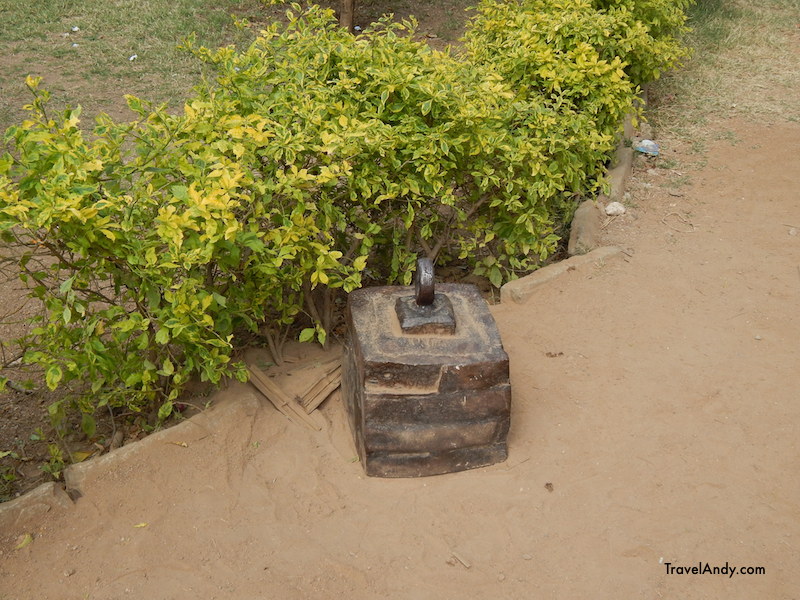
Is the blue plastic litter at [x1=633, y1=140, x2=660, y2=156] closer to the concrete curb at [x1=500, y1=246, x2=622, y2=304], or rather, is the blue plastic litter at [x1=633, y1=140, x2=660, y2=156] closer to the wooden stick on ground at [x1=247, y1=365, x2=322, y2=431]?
the concrete curb at [x1=500, y1=246, x2=622, y2=304]

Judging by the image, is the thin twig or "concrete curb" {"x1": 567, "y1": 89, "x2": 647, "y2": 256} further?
the thin twig

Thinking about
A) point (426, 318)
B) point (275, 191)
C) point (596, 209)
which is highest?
point (275, 191)

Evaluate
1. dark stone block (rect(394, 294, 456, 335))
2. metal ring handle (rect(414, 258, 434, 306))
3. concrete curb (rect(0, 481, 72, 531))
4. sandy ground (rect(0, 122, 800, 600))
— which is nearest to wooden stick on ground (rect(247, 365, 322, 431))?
sandy ground (rect(0, 122, 800, 600))

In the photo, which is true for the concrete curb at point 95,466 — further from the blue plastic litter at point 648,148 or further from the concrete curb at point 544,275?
the blue plastic litter at point 648,148

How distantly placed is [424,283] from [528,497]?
1.00m

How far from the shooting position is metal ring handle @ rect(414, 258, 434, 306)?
3.49 meters

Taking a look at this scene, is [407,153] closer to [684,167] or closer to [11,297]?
[11,297]

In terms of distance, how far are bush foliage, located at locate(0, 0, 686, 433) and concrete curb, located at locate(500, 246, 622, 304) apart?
0.16m

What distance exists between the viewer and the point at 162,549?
322cm

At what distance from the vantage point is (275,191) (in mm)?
3658

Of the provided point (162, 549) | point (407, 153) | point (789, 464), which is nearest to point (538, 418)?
point (789, 464)

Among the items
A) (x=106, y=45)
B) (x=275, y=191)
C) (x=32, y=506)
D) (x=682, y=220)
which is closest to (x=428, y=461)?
(x=275, y=191)

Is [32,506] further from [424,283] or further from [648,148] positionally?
[648,148]

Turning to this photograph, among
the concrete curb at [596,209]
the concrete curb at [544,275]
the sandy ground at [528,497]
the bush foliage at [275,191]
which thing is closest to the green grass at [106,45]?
the bush foliage at [275,191]
